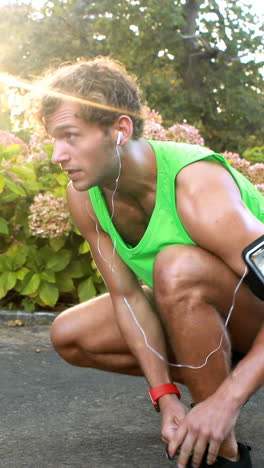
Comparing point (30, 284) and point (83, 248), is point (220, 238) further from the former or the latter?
point (30, 284)

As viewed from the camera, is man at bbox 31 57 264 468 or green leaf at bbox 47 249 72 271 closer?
man at bbox 31 57 264 468

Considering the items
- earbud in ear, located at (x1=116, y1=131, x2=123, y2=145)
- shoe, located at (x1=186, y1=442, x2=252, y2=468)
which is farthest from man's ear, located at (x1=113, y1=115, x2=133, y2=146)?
shoe, located at (x1=186, y1=442, x2=252, y2=468)

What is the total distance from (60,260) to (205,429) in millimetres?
3166

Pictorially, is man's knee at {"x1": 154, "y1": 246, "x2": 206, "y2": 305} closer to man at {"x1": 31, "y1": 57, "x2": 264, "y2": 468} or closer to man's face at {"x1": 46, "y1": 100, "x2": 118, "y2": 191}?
man at {"x1": 31, "y1": 57, "x2": 264, "y2": 468}

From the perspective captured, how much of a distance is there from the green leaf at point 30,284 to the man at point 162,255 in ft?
6.76

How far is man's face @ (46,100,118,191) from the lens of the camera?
236 centimetres

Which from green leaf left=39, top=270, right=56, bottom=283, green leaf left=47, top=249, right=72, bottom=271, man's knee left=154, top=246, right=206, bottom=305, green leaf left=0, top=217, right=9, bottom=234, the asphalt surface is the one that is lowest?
green leaf left=39, top=270, right=56, bottom=283

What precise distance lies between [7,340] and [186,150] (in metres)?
2.39

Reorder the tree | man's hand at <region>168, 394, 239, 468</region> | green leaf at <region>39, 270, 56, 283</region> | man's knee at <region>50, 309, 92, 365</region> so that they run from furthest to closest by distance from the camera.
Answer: the tree
green leaf at <region>39, 270, 56, 283</region>
man's knee at <region>50, 309, 92, 365</region>
man's hand at <region>168, 394, 239, 468</region>

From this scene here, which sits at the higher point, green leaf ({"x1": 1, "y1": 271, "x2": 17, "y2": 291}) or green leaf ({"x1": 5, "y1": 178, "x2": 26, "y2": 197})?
green leaf ({"x1": 5, "y1": 178, "x2": 26, "y2": 197})

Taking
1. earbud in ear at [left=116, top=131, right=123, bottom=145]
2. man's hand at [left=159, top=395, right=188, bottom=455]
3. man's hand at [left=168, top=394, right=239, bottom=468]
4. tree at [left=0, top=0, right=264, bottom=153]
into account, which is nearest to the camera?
man's hand at [left=168, top=394, right=239, bottom=468]

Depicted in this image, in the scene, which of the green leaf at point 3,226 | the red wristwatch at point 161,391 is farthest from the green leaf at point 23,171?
the red wristwatch at point 161,391

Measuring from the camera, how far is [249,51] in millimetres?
18078

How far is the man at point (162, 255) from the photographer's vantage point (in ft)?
6.97
